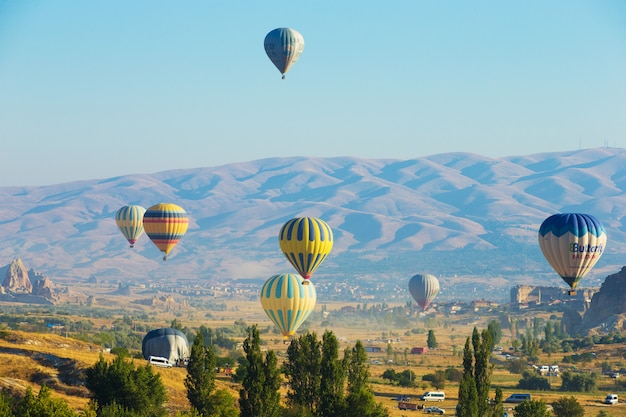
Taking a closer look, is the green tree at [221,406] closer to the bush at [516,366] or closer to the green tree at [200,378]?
the green tree at [200,378]

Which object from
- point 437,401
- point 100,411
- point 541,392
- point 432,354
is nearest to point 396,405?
point 437,401

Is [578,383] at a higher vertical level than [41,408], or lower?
higher

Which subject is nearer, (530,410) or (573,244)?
(530,410)

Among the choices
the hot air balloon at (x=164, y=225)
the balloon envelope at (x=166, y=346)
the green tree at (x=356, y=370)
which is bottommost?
the green tree at (x=356, y=370)

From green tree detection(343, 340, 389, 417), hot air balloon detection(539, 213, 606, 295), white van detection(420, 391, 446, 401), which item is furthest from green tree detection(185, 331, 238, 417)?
hot air balloon detection(539, 213, 606, 295)

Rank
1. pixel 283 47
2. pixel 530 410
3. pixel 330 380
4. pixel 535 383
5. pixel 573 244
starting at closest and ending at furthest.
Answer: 1. pixel 330 380
2. pixel 530 410
3. pixel 573 244
4. pixel 535 383
5. pixel 283 47

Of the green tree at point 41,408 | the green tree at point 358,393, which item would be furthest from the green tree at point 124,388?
the green tree at point 358,393

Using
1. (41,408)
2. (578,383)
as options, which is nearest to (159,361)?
(41,408)

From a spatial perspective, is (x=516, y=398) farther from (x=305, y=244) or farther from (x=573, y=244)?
(x=305, y=244)
